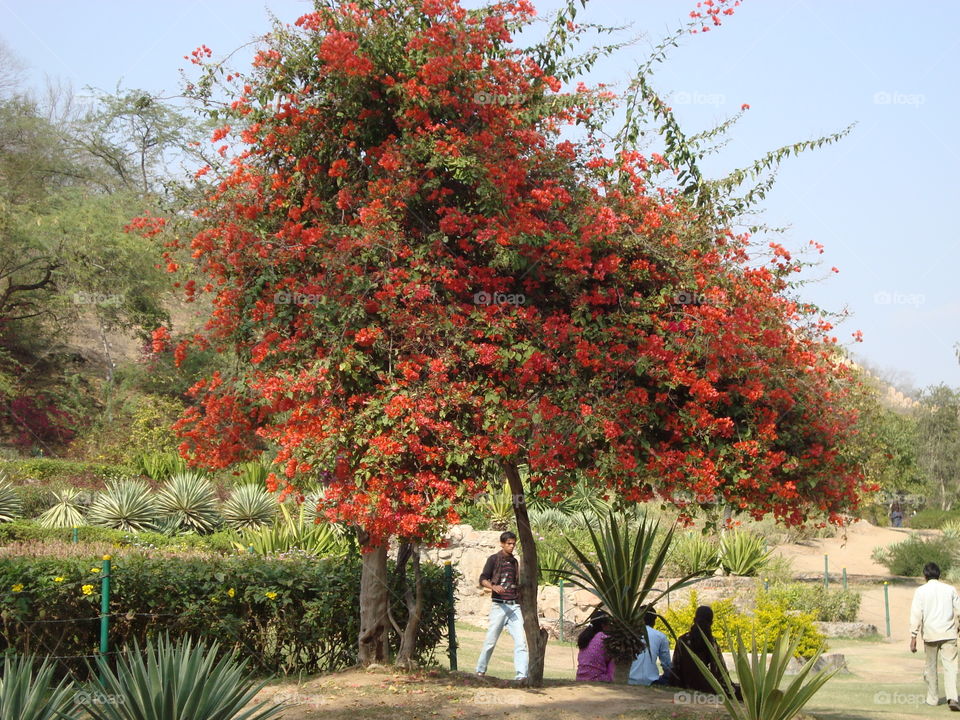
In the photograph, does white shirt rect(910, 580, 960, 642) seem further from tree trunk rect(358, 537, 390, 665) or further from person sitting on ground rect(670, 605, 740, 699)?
tree trunk rect(358, 537, 390, 665)

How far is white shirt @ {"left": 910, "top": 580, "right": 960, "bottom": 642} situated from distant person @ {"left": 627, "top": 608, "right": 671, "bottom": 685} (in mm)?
2645

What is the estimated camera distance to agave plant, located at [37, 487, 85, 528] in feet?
62.4

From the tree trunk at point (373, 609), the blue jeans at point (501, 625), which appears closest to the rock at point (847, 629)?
the blue jeans at point (501, 625)

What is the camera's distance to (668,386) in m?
7.73

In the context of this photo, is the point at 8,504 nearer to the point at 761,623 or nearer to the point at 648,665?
the point at 761,623

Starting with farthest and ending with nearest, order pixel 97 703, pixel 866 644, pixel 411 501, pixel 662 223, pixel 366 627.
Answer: pixel 866 644, pixel 366 627, pixel 662 223, pixel 411 501, pixel 97 703

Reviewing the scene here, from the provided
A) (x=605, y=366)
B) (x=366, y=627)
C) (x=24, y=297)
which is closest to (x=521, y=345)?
(x=605, y=366)

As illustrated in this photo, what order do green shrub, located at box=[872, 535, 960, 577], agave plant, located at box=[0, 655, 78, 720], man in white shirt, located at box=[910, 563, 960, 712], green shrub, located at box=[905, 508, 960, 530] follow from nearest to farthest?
1. agave plant, located at box=[0, 655, 78, 720]
2. man in white shirt, located at box=[910, 563, 960, 712]
3. green shrub, located at box=[872, 535, 960, 577]
4. green shrub, located at box=[905, 508, 960, 530]

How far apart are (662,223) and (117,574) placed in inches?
221

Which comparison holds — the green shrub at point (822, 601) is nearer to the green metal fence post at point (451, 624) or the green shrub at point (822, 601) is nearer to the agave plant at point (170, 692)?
the green metal fence post at point (451, 624)

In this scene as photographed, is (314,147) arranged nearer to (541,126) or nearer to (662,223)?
(541,126)

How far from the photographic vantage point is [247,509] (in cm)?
2077

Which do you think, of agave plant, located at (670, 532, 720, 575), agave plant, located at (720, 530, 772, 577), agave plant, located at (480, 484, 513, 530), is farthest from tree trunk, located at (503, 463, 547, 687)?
agave plant, located at (720, 530, 772, 577)

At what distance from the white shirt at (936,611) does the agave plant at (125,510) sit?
14551 millimetres
